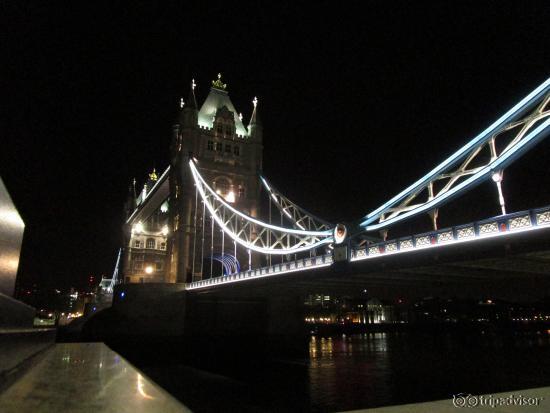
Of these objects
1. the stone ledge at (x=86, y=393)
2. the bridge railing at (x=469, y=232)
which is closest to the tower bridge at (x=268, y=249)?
the bridge railing at (x=469, y=232)

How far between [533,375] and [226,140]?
4003cm

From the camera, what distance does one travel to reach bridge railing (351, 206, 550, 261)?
1258 cm

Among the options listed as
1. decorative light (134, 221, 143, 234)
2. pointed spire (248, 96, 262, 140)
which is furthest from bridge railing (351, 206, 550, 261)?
decorative light (134, 221, 143, 234)

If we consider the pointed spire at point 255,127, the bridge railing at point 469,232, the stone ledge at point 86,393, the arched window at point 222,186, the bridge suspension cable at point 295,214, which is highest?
the pointed spire at point 255,127

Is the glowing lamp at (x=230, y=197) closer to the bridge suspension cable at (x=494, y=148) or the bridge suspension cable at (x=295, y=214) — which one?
the bridge suspension cable at (x=295, y=214)

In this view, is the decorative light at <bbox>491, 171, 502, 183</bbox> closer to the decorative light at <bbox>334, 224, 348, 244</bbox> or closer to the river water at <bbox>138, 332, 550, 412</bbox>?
the decorative light at <bbox>334, 224, 348, 244</bbox>

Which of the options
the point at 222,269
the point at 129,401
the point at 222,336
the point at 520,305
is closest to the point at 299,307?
the point at 222,336

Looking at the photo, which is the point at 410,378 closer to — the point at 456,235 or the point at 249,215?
the point at 456,235

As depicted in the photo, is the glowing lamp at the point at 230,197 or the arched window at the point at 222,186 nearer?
the glowing lamp at the point at 230,197

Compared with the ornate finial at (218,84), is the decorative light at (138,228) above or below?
below

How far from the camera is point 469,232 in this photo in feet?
46.9

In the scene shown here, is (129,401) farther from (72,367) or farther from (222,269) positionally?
(222,269)

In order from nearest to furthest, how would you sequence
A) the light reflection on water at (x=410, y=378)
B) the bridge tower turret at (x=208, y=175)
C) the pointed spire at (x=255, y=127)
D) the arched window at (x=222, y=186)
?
the light reflection on water at (x=410, y=378) < the bridge tower turret at (x=208, y=175) < the arched window at (x=222, y=186) < the pointed spire at (x=255, y=127)

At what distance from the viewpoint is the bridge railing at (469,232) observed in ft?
41.3
